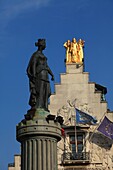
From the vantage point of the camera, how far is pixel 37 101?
11.9 m

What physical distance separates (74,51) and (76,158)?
830 cm

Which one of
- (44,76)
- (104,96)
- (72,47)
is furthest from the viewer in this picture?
(104,96)

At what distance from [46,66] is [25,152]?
245 centimetres

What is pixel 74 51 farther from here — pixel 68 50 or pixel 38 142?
pixel 38 142

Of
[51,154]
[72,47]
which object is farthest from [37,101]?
[72,47]

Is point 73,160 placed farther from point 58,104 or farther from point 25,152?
point 25,152

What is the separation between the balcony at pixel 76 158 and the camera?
104 feet

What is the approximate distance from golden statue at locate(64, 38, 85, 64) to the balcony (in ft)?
23.2

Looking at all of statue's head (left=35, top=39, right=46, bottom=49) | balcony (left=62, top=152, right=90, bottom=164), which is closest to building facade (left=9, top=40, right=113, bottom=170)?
balcony (left=62, top=152, right=90, bottom=164)

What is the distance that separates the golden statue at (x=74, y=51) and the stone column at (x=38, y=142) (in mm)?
23430

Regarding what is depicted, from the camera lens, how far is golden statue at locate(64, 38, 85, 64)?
34.8 metres

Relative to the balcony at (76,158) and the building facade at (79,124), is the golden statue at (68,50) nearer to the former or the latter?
the building facade at (79,124)

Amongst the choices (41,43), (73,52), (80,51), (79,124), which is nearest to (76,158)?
(79,124)

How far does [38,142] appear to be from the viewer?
11.2 m
